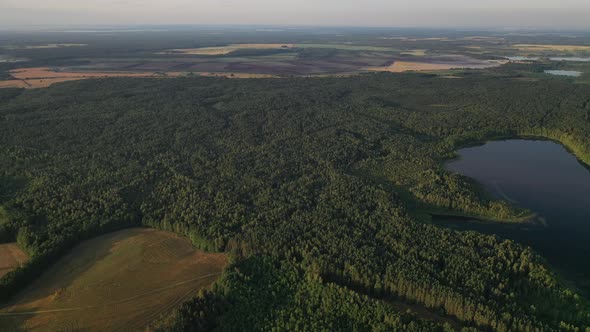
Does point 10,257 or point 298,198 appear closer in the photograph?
point 10,257

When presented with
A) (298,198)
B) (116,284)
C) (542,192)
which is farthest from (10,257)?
(542,192)

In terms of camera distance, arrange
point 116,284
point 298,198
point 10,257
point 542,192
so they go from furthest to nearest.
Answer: point 542,192, point 298,198, point 10,257, point 116,284

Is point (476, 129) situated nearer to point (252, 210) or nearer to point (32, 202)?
point (252, 210)

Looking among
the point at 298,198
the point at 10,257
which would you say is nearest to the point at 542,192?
the point at 298,198

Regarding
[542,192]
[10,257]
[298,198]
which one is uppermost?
[298,198]

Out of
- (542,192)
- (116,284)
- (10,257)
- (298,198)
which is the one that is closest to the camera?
(116,284)

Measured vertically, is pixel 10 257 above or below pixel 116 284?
above

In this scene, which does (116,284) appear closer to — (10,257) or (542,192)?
(10,257)

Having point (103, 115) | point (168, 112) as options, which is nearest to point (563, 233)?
point (168, 112)

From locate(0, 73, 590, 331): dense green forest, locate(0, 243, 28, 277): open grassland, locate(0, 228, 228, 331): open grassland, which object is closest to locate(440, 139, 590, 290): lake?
locate(0, 73, 590, 331): dense green forest
